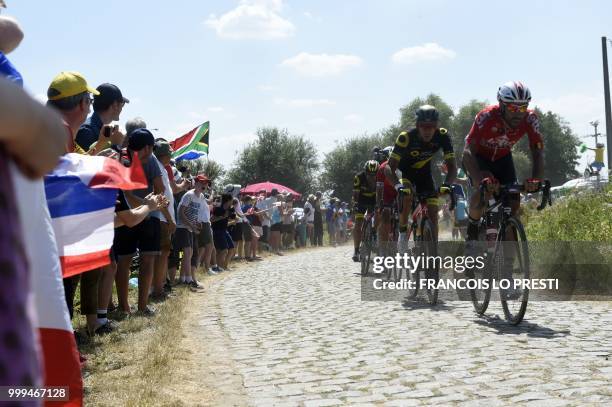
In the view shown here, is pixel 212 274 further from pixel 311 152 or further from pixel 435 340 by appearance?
pixel 311 152

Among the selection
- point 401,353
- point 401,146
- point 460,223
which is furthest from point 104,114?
point 460,223

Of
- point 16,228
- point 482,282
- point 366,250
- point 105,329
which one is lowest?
point 105,329

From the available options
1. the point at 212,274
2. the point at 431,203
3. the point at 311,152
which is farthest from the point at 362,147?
the point at 431,203

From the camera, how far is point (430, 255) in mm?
8820

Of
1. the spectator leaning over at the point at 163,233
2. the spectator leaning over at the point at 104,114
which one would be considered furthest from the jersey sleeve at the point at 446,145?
the spectator leaning over at the point at 104,114

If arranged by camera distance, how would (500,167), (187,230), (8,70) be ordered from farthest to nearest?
(187,230) < (500,167) < (8,70)

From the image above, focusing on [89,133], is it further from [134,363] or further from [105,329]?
[134,363]

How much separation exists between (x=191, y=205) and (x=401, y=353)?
734 cm

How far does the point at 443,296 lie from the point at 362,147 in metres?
81.2

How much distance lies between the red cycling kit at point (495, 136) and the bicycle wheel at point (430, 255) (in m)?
1.23

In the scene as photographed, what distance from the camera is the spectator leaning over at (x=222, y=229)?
632 inches

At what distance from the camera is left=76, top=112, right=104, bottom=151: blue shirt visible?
693 centimetres

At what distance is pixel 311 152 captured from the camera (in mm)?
82500

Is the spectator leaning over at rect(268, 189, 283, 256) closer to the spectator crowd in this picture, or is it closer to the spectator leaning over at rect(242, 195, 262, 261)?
the spectator leaning over at rect(242, 195, 262, 261)
